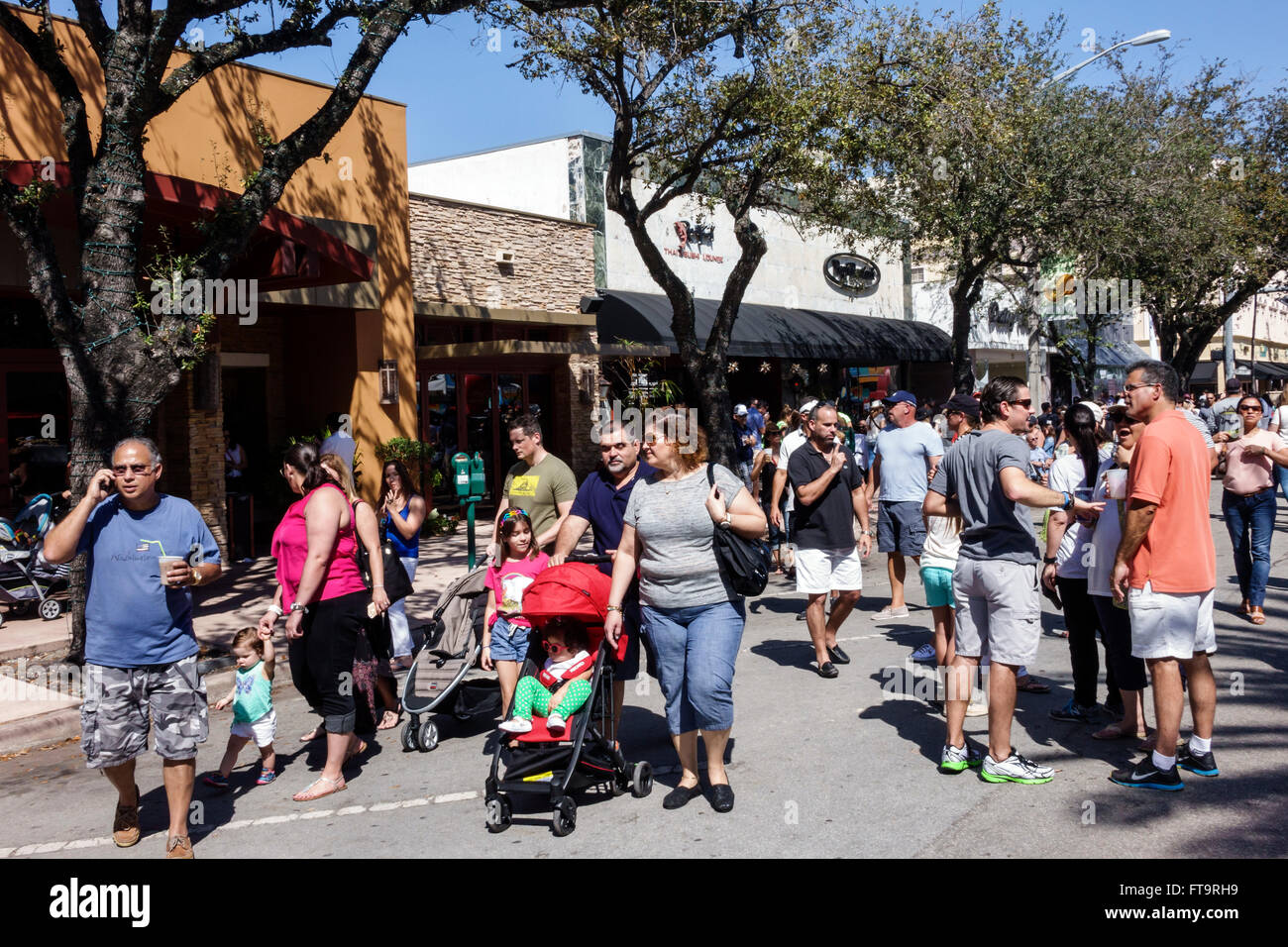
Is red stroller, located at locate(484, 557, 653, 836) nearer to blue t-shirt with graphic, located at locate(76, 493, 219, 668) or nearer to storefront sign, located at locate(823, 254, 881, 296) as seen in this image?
blue t-shirt with graphic, located at locate(76, 493, 219, 668)

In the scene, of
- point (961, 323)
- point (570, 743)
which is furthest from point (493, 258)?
point (570, 743)

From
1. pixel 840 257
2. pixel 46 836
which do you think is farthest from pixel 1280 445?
pixel 840 257

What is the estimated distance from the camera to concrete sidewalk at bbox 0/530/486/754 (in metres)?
7.12

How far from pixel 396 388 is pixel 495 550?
9.06 m

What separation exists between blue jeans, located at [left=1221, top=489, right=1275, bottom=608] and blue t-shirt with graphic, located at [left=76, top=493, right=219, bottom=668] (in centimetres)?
759

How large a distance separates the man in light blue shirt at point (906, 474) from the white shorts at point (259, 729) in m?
5.13

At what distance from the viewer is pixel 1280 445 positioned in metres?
7.51

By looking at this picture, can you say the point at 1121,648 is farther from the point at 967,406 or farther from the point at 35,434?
the point at 35,434

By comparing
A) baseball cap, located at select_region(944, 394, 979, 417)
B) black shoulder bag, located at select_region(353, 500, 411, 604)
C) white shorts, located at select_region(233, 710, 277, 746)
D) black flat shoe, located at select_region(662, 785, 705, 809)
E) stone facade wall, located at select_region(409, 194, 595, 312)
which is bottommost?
black flat shoe, located at select_region(662, 785, 705, 809)

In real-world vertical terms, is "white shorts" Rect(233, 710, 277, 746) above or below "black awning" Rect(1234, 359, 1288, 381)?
below

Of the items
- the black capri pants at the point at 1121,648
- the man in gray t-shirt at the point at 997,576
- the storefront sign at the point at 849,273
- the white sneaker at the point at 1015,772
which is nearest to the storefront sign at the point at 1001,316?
the storefront sign at the point at 849,273

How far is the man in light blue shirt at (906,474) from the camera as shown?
28.7ft

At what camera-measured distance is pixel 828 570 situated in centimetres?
755

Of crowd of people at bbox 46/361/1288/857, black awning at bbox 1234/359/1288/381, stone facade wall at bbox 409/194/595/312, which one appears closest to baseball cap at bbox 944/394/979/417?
crowd of people at bbox 46/361/1288/857
